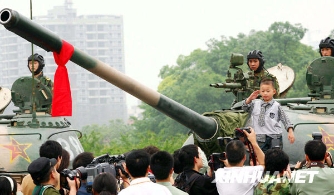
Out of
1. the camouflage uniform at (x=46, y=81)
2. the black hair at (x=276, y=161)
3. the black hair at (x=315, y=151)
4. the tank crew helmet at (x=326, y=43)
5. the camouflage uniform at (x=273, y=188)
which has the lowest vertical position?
the camouflage uniform at (x=273, y=188)

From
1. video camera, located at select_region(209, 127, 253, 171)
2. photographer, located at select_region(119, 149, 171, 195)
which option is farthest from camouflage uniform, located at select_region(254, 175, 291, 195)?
photographer, located at select_region(119, 149, 171, 195)

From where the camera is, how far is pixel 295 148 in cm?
1362

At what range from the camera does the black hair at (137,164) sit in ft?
32.3

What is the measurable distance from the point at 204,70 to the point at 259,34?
4.05 metres

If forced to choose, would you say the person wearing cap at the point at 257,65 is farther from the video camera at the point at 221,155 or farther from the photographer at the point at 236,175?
the photographer at the point at 236,175

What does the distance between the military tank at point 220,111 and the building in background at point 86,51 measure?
3330cm

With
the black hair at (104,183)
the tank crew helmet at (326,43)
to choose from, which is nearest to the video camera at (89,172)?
the black hair at (104,183)

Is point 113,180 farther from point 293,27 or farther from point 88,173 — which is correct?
point 293,27

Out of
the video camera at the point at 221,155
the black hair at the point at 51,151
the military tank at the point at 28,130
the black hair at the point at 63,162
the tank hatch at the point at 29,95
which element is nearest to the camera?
the video camera at the point at 221,155

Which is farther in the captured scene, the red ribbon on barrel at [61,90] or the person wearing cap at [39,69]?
the person wearing cap at [39,69]

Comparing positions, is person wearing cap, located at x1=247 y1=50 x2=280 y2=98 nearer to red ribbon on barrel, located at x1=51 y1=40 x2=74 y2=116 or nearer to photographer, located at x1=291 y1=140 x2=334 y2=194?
red ribbon on barrel, located at x1=51 y1=40 x2=74 y2=116

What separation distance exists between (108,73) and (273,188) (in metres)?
2.68

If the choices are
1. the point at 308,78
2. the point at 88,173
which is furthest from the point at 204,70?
the point at 88,173

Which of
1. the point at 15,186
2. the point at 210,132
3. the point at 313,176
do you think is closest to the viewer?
the point at 15,186
